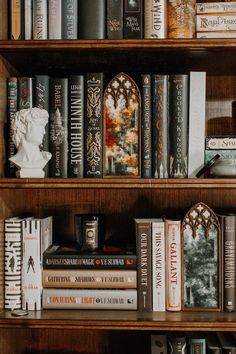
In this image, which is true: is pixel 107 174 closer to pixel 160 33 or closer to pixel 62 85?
pixel 62 85

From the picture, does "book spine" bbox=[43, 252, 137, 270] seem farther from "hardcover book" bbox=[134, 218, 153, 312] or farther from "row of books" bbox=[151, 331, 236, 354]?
"row of books" bbox=[151, 331, 236, 354]

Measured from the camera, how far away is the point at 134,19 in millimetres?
1184

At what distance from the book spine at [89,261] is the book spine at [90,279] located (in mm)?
11

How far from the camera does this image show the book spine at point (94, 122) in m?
1.20

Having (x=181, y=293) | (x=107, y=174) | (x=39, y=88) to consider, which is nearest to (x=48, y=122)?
(x=39, y=88)

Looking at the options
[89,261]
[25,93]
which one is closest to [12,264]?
[89,261]

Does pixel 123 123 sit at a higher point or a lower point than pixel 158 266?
higher

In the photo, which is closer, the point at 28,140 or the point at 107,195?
the point at 28,140

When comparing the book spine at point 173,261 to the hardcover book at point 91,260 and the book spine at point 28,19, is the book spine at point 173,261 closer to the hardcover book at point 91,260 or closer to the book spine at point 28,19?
the hardcover book at point 91,260

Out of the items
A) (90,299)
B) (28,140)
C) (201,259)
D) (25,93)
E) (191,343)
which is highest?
(25,93)

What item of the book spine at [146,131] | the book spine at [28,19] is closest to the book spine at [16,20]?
the book spine at [28,19]

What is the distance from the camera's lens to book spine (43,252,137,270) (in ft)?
3.93

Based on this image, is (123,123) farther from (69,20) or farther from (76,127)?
(69,20)

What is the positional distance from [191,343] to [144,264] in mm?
247
